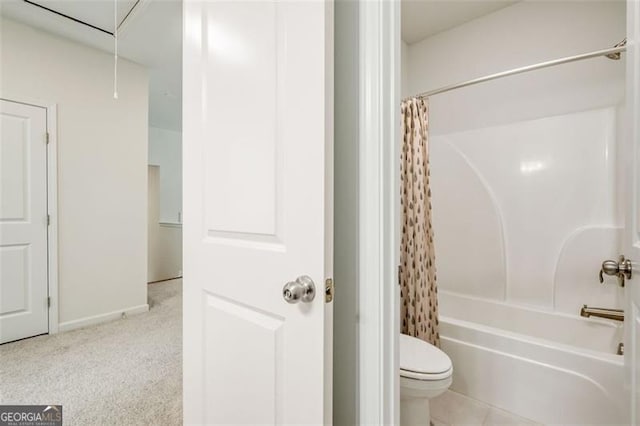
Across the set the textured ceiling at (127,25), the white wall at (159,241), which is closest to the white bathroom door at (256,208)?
the textured ceiling at (127,25)

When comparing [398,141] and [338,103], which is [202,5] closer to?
[338,103]

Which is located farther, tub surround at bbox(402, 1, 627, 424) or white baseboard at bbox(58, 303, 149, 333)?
white baseboard at bbox(58, 303, 149, 333)

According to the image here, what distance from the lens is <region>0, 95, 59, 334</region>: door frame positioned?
2578mm

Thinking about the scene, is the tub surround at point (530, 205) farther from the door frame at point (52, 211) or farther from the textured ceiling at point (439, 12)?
the door frame at point (52, 211)

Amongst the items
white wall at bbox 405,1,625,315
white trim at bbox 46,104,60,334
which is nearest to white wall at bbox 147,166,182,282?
white trim at bbox 46,104,60,334

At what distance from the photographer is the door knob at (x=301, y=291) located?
2.43 ft

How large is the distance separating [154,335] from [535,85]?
3.56 m

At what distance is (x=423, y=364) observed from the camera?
1351 millimetres

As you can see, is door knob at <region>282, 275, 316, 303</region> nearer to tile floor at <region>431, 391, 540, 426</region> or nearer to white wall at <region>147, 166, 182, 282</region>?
tile floor at <region>431, 391, 540, 426</region>

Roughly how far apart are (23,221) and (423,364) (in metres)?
3.15

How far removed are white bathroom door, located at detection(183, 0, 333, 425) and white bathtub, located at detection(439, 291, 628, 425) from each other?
138 cm

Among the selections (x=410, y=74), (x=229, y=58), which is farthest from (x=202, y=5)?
(x=410, y=74)

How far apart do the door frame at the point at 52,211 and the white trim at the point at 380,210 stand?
9.76 feet

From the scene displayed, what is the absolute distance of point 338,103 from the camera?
89cm
